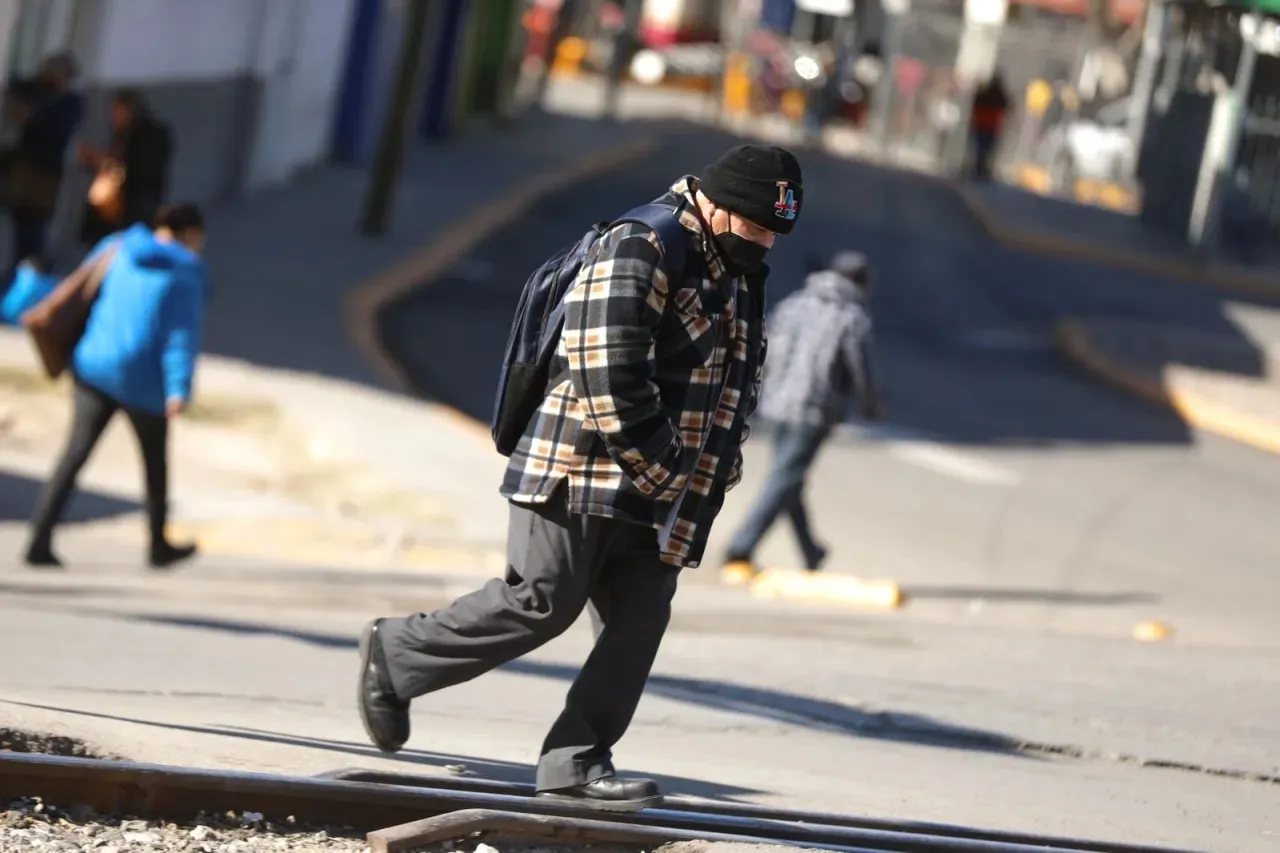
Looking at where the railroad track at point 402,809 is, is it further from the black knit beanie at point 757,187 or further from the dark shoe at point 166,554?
the dark shoe at point 166,554

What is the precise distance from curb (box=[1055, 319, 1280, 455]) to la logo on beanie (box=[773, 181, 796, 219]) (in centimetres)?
1412

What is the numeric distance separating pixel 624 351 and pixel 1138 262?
24.1 metres

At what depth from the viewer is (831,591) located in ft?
37.5

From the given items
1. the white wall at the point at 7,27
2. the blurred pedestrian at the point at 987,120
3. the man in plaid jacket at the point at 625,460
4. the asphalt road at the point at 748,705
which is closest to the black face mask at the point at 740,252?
the man in plaid jacket at the point at 625,460

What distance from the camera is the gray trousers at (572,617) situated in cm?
543

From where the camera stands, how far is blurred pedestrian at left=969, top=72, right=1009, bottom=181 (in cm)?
3462

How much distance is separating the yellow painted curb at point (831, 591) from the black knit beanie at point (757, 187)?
614cm

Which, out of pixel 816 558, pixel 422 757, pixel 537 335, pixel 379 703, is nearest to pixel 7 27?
pixel 816 558

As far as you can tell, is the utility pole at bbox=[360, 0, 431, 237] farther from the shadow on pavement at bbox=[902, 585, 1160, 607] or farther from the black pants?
the black pants

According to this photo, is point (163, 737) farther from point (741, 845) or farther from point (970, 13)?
point (970, 13)

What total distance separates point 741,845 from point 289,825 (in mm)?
1061

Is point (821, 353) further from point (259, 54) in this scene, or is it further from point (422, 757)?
point (259, 54)

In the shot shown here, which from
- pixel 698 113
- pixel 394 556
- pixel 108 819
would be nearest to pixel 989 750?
pixel 108 819

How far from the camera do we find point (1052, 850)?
5.52m
